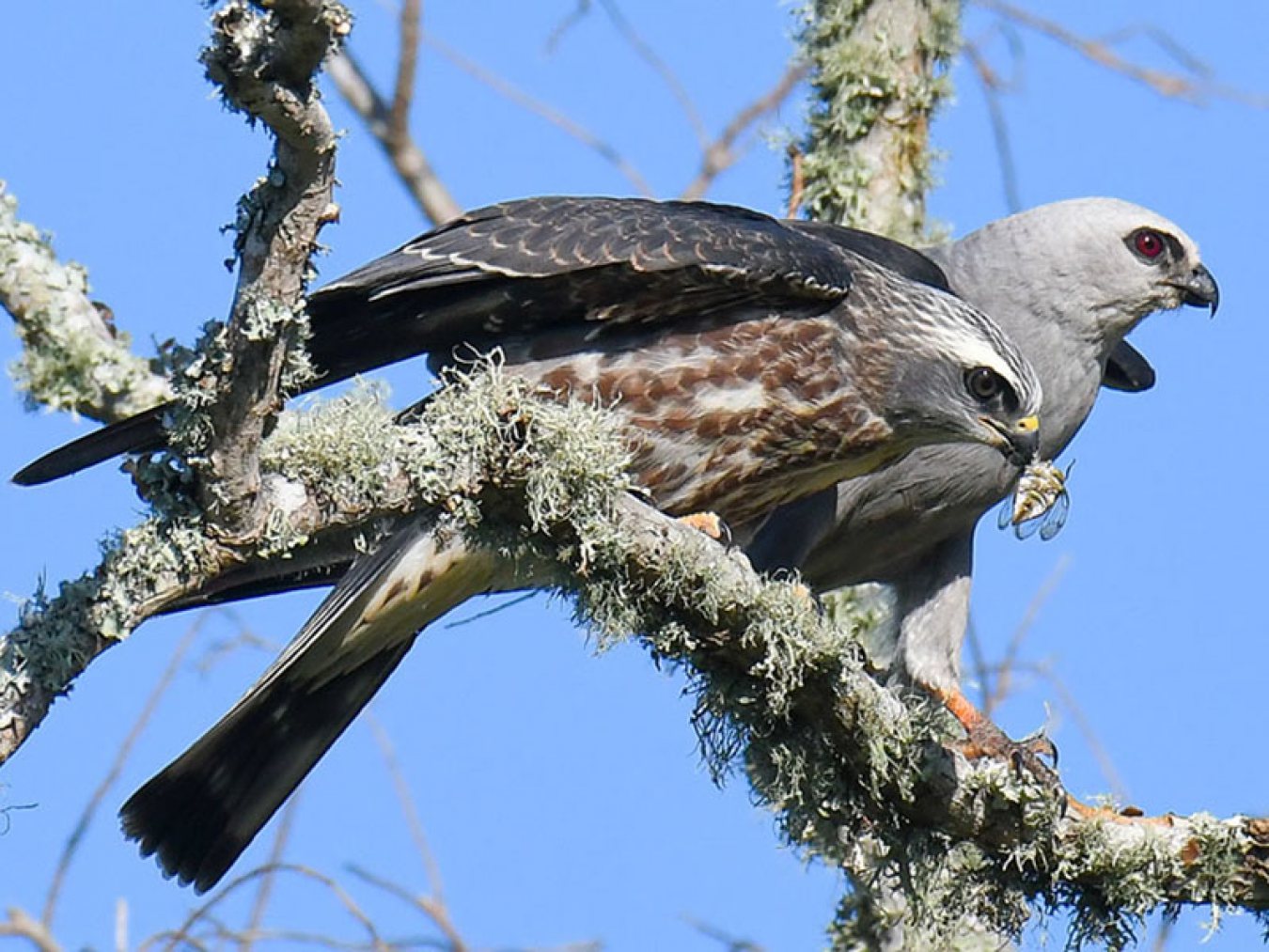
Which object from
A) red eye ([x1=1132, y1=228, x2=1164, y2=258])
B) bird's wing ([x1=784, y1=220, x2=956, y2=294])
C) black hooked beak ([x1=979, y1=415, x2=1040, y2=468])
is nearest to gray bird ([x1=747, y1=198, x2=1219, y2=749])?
red eye ([x1=1132, y1=228, x2=1164, y2=258])

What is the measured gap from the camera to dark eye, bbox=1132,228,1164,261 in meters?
6.44

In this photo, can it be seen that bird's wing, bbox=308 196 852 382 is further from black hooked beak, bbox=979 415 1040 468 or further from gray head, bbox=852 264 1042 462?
black hooked beak, bbox=979 415 1040 468

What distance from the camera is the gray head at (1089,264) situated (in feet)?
20.6

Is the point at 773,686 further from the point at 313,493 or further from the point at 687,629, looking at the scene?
the point at 313,493

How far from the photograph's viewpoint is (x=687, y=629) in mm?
4152

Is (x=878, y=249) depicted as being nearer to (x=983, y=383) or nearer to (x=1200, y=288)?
(x=983, y=383)

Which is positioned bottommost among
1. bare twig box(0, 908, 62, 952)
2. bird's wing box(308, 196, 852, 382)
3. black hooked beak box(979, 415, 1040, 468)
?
bare twig box(0, 908, 62, 952)

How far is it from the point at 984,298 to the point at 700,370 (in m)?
1.56

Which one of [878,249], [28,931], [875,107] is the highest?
[875,107]

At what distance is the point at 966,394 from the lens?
5.32 metres

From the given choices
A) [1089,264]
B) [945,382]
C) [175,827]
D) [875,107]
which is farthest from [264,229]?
[1089,264]

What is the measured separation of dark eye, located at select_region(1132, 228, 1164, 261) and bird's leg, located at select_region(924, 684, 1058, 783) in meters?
1.59

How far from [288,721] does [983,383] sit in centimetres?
201

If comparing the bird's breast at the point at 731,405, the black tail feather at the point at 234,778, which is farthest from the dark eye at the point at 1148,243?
the black tail feather at the point at 234,778
